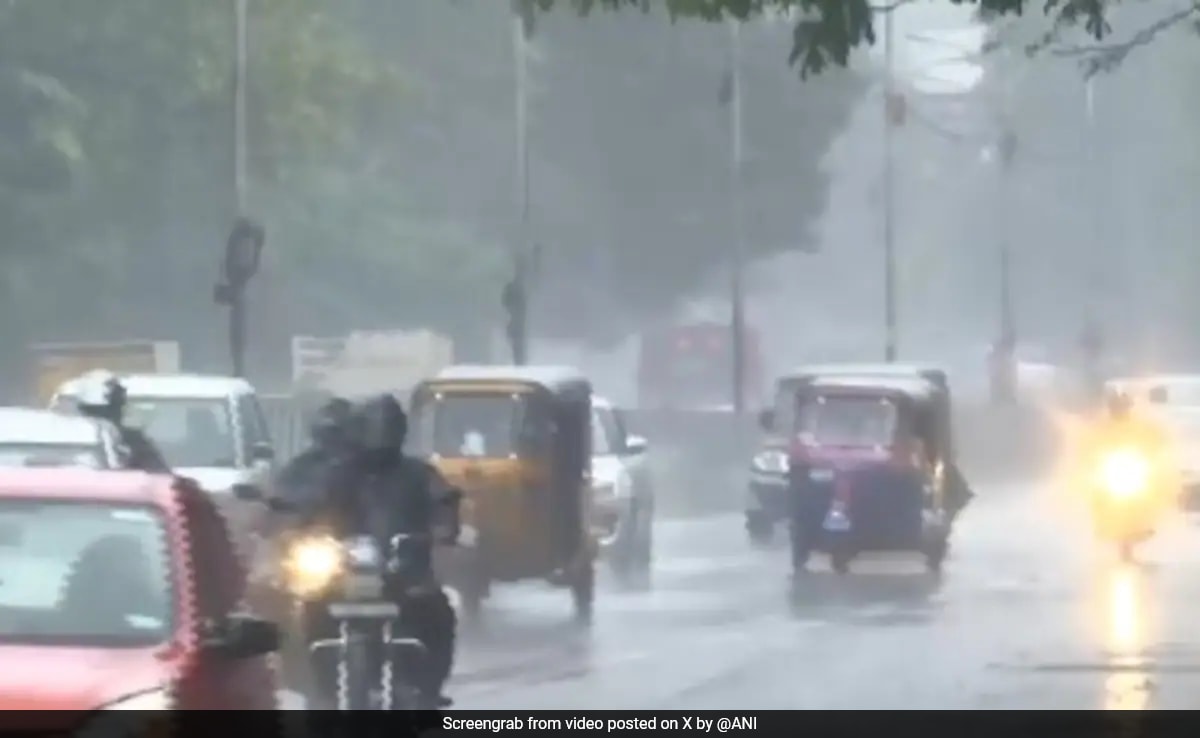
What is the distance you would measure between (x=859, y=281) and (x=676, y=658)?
13309cm

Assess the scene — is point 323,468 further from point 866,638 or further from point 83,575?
point 866,638

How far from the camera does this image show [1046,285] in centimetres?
12331

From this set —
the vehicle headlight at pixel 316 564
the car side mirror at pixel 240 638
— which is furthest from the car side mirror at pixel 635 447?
the car side mirror at pixel 240 638

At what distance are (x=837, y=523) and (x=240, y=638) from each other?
73.3 feet

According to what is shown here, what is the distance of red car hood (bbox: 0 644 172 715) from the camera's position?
10.2 meters

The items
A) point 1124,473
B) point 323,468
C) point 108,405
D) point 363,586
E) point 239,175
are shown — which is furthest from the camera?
point 239,175

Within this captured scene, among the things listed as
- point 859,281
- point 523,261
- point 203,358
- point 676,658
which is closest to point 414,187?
point 203,358

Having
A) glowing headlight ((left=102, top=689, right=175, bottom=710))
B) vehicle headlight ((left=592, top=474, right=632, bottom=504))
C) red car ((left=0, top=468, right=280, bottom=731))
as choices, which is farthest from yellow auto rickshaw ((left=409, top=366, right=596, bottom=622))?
glowing headlight ((left=102, top=689, right=175, bottom=710))

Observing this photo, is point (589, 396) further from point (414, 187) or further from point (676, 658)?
point (414, 187)

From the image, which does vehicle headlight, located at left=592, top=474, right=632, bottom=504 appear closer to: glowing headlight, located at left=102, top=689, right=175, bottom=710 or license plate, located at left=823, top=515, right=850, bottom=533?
license plate, located at left=823, top=515, right=850, bottom=533

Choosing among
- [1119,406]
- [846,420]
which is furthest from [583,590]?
[1119,406]

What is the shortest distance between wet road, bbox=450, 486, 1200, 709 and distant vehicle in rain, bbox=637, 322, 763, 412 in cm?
4308

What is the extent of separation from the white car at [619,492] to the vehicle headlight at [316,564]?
1628 centimetres

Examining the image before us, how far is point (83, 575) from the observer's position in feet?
37.1
